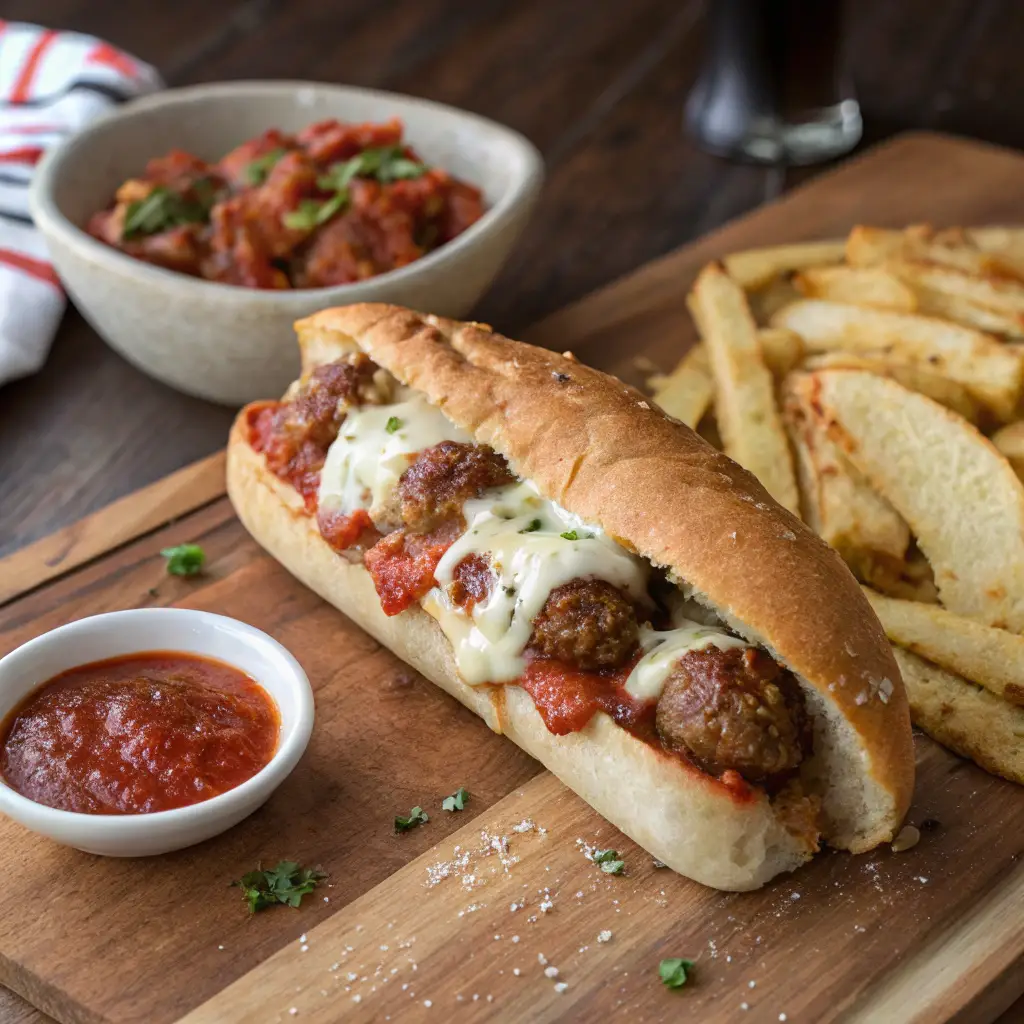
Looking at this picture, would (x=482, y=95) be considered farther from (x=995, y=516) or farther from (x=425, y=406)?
(x=995, y=516)

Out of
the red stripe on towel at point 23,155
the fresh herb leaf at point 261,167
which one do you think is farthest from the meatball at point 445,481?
the red stripe on towel at point 23,155

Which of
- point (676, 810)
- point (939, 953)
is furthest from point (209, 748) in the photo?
point (939, 953)

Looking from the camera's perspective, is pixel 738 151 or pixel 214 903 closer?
pixel 214 903

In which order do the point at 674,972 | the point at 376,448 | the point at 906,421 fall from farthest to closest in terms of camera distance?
the point at 906,421
the point at 376,448
the point at 674,972

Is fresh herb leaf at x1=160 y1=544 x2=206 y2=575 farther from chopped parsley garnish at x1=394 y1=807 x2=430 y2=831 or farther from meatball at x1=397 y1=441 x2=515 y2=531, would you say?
chopped parsley garnish at x1=394 y1=807 x2=430 y2=831

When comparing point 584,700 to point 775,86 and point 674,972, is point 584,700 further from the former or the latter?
point 775,86

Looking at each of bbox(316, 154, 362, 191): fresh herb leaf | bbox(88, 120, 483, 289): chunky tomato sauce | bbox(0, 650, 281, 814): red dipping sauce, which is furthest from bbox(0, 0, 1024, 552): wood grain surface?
bbox(0, 650, 281, 814): red dipping sauce

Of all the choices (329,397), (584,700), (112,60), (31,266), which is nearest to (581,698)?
(584,700)
